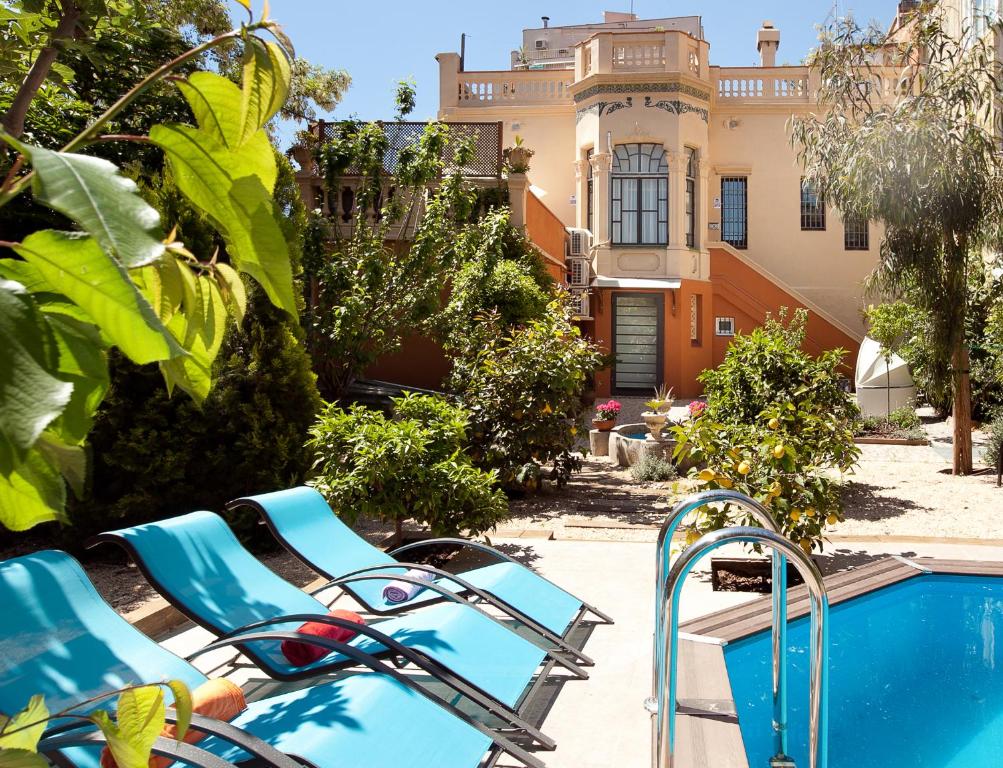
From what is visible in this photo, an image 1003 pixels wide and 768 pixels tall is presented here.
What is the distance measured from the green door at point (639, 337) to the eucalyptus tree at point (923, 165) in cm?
1053

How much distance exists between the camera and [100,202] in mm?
433

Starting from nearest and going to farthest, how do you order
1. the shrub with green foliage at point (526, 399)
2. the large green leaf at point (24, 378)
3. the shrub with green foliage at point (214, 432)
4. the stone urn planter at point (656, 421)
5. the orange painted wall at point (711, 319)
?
the large green leaf at point (24, 378)
the shrub with green foliage at point (214, 432)
the shrub with green foliage at point (526, 399)
the stone urn planter at point (656, 421)
the orange painted wall at point (711, 319)

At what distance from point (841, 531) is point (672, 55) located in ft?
55.7

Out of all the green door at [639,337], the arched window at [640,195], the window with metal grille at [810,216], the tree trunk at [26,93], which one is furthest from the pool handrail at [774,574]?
the window with metal grille at [810,216]

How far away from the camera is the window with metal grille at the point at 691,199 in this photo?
23.5 metres

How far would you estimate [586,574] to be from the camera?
7109 millimetres

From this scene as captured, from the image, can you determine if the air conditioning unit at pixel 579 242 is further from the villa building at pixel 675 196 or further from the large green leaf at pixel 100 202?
the large green leaf at pixel 100 202

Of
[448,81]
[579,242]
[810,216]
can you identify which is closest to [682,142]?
[579,242]

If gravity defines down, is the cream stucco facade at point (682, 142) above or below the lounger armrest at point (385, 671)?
above

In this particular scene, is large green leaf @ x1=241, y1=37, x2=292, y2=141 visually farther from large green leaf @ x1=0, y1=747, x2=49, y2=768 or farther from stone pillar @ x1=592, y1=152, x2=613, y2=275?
stone pillar @ x1=592, y1=152, x2=613, y2=275

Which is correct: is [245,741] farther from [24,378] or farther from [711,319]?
[711,319]

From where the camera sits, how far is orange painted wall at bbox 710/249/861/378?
23.7 meters

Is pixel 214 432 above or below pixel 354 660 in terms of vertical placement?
above

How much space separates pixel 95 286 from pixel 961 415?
43.8 ft
